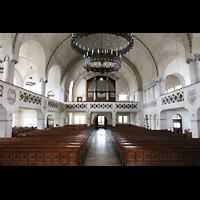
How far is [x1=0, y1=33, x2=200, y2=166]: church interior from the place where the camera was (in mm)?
4664

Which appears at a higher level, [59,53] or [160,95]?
[59,53]

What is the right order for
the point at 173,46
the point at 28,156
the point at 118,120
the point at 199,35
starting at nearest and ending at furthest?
the point at 28,156
the point at 199,35
the point at 173,46
the point at 118,120

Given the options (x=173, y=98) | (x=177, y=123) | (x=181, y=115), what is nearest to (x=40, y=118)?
(x=173, y=98)

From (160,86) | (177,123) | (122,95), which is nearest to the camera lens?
(160,86)

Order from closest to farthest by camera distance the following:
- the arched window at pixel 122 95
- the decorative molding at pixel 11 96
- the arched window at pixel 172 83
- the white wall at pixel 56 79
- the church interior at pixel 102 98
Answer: the church interior at pixel 102 98
the decorative molding at pixel 11 96
the white wall at pixel 56 79
the arched window at pixel 172 83
the arched window at pixel 122 95

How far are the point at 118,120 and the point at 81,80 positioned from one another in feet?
31.1

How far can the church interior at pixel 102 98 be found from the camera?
4664mm

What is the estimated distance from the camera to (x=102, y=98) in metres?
24.1

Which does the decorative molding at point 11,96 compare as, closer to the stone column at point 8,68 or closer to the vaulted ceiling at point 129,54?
the stone column at point 8,68

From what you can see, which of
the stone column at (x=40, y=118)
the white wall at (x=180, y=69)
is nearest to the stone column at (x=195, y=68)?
the white wall at (x=180, y=69)

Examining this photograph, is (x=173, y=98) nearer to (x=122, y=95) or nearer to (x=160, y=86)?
(x=160, y=86)
